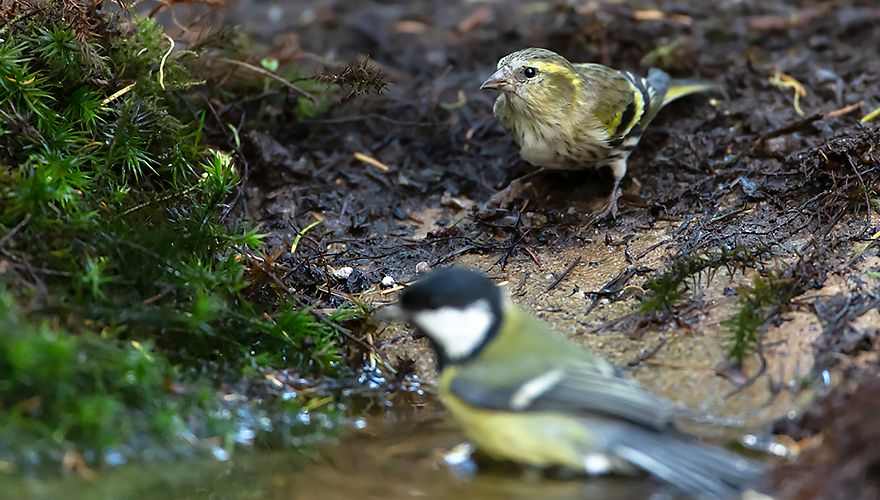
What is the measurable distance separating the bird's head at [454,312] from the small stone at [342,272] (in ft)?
5.89

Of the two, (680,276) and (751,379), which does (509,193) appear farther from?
(751,379)

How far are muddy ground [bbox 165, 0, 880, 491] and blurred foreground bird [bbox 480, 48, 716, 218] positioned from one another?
27 cm

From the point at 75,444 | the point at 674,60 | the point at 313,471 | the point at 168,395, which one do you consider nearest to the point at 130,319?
the point at 168,395

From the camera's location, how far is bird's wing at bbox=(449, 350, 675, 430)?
4.21 meters

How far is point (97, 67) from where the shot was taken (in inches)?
233

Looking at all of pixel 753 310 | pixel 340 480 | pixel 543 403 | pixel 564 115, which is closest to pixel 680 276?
pixel 753 310

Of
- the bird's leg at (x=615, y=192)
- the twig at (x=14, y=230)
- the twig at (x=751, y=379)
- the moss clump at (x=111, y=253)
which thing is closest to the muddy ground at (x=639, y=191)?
the twig at (x=751, y=379)

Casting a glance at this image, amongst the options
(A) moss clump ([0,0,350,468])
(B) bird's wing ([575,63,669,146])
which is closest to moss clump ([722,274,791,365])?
(B) bird's wing ([575,63,669,146])

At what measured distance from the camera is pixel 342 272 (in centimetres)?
650

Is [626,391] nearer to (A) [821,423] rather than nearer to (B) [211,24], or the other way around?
(A) [821,423]

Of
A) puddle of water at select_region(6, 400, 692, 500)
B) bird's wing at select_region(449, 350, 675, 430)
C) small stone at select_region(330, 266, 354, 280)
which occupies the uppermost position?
bird's wing at select_region(449, 350, 675, 430)

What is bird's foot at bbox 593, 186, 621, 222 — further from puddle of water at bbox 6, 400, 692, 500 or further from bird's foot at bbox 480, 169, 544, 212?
puddle of water at bbox 6, 400, 692, 500

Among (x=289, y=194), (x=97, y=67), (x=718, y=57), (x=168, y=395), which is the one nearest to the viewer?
(x=168, y=395)

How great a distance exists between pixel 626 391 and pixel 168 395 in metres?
2.06
